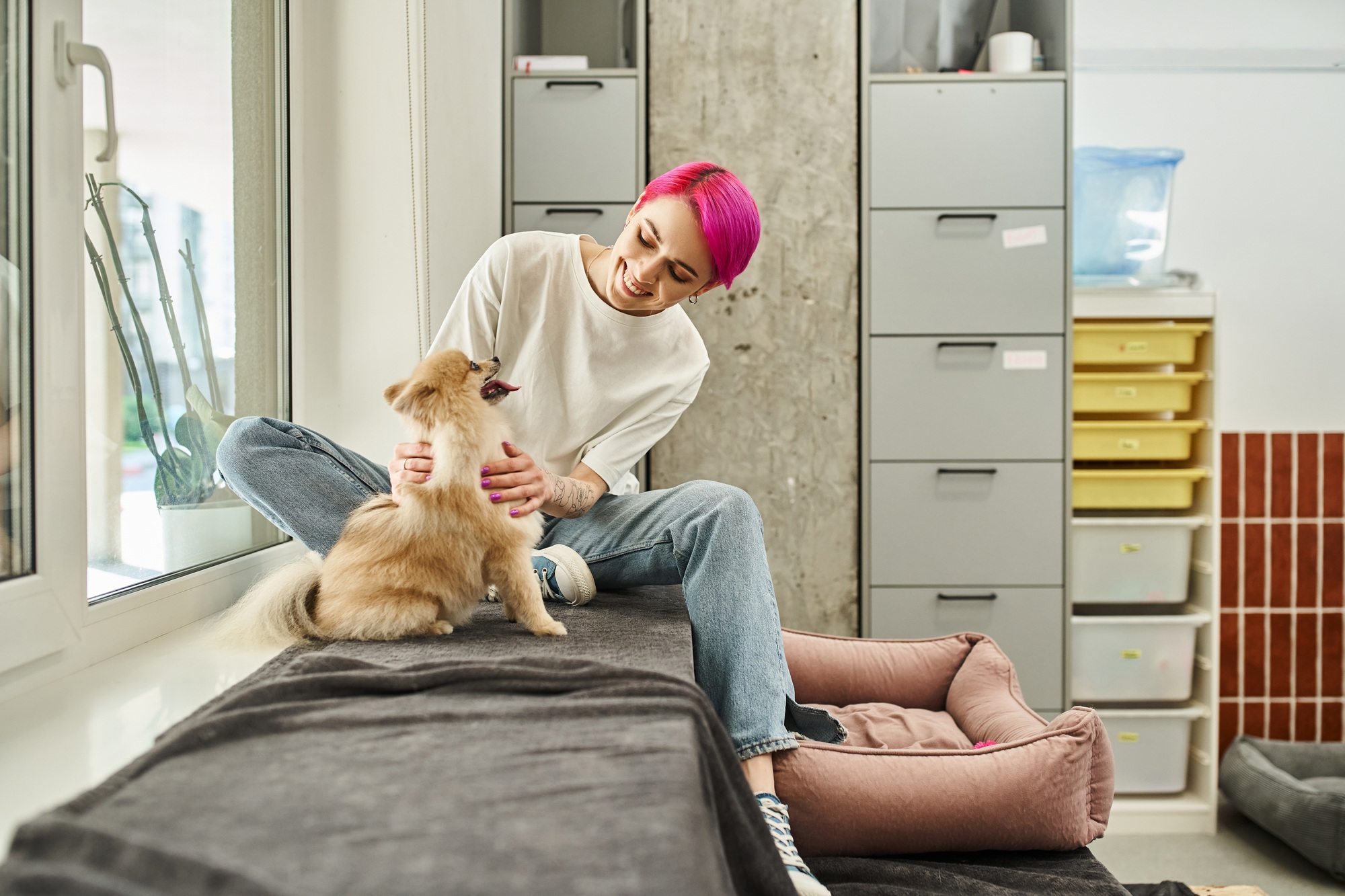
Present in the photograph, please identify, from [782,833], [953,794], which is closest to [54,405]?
[782,833]

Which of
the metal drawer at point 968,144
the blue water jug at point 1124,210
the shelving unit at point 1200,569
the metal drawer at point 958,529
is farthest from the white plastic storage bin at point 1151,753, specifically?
the metal drawer at point 968,144

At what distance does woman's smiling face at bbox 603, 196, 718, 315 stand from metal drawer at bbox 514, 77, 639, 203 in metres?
1.00

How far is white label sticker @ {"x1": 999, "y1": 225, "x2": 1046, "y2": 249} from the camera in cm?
234

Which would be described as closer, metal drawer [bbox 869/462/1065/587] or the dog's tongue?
the dog's tongue

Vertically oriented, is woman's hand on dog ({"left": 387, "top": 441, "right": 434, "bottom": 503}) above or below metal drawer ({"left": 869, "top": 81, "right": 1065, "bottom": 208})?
below

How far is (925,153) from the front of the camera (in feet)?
7.71

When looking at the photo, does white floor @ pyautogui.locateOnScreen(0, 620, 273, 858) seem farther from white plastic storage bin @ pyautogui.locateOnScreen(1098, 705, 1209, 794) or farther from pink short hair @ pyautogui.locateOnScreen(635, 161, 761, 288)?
white plastic storage bin @ pyautogui.locateOnScreen(1098, 705, 1209, 794)

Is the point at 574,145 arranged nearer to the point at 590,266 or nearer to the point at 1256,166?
the point at 590,266

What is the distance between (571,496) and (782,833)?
579 mm

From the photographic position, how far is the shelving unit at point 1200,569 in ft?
7.82

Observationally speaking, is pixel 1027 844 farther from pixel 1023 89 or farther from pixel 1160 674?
pixel 1023 89

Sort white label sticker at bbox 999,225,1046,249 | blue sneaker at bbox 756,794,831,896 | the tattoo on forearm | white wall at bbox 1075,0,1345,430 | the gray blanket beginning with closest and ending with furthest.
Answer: the gray blanket < blue sneaker at bbox 756,794,831,896 < the tattoo on forearm < white label sticker at bbox 999,225,1046,249 < white wall at bbox 1075,0,1345,430

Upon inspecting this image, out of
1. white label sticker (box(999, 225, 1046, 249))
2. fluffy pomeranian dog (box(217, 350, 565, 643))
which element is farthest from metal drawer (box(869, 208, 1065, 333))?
fluffy pomeranian dog (box(217, 350, 565, 643))

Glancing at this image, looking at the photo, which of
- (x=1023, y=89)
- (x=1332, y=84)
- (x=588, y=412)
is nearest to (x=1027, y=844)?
(x=588, y=412)
